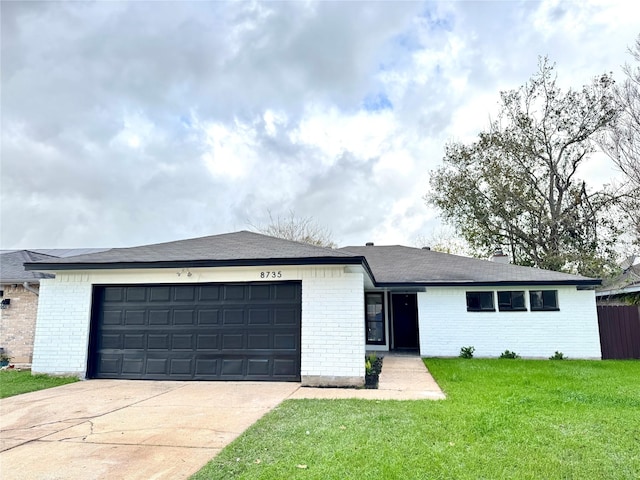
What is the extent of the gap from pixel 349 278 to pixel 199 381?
3.81 meters

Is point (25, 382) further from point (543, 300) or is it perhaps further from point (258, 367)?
point (543, 300)

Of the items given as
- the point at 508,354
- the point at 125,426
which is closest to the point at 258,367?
the point at 125,426

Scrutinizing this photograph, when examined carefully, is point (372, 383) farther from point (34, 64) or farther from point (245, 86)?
point (34, 64)

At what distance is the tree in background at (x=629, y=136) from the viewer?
14727 millimetres

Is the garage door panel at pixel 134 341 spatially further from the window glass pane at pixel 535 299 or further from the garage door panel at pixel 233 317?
the window glass pane at pixel 535 299

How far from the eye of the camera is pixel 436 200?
23.2 m

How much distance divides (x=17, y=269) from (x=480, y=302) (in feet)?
46.9

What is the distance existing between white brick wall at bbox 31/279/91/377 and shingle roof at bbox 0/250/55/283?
1.95 ft

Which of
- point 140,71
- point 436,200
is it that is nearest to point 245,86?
point 140,71

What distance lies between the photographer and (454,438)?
171 inches

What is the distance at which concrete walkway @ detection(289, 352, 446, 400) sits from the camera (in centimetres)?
675

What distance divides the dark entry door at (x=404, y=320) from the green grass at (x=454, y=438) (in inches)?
283

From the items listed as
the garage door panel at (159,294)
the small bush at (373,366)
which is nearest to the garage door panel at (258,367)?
the small bush at (373,366)

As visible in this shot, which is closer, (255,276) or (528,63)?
(255,276)
